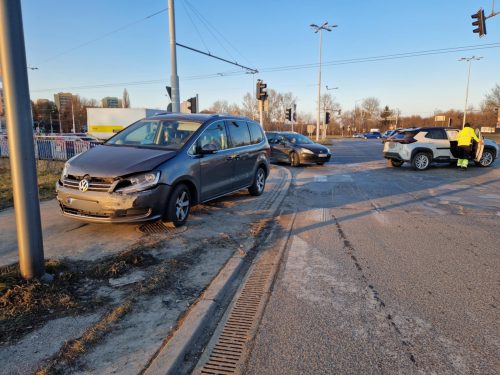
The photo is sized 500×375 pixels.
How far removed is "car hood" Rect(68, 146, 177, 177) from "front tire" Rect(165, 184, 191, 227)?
1.75ft

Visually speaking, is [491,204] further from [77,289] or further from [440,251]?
[77,289]

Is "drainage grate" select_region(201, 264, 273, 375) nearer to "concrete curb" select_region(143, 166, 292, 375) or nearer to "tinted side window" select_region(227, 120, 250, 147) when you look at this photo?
"concrete curb" select_region(143, 166, 292, 375)

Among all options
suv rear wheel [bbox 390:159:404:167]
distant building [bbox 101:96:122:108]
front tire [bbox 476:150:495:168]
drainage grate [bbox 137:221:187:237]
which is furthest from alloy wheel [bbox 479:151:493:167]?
distant building [bbox 101:96:122:108]

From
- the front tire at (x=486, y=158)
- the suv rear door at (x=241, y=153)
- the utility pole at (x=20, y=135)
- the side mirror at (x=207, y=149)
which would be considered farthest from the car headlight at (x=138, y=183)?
the front tire at (x=486, y=158)


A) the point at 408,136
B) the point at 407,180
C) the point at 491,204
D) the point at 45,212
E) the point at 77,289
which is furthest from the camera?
the point at 408,136

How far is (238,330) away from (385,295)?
5.21ft

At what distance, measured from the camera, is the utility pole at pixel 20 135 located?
10.6 feet

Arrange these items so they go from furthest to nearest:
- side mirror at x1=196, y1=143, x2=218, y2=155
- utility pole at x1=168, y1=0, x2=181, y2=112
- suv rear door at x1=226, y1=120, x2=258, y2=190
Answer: utility pole at x1=168, y1=0, x2=181, y2=112 < suv rear door at x1=226, y1=120, x2=258, y2=190 < side mirror at x1=196, y1=143, x2=218, y2=155

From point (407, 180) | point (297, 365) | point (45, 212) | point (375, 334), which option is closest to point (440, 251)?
point (375, 334)

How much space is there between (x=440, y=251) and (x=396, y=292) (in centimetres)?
173

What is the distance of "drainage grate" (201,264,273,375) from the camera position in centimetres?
261

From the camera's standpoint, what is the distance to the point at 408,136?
15.3 metres

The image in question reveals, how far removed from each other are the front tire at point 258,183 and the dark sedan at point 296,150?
7.60 meters

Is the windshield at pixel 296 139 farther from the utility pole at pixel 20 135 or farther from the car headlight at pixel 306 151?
the utility pole at pixel 20 135
